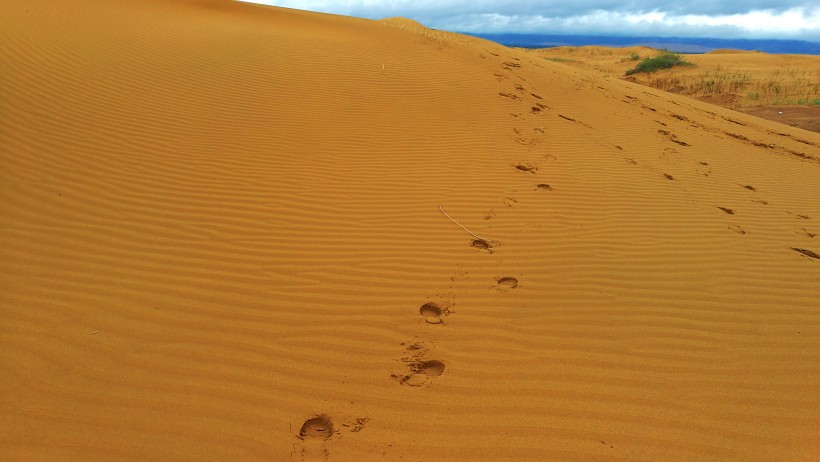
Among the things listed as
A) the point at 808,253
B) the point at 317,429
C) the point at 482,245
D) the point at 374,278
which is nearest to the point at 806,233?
the point at 808,253

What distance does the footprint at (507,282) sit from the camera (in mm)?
3463

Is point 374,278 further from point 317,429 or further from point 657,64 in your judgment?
point 657,64

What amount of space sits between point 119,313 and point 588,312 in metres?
3.10

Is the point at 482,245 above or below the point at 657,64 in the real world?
below

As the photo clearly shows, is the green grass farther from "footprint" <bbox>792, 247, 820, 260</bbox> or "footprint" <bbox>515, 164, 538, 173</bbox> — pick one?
"footprint" <bbox>792, 247, 820, 260</bbox>

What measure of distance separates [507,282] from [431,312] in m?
0.70

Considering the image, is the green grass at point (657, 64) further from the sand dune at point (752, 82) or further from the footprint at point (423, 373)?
the footprint at point (423, 373)

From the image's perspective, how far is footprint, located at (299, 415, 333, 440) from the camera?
2.26 metres

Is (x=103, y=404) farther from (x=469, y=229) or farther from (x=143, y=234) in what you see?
(x=469, y=229)

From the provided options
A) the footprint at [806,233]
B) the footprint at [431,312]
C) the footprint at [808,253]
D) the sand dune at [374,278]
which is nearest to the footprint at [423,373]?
the sand dune at [374,278]

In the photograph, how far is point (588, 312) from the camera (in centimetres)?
318

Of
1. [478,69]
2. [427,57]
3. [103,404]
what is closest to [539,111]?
[478,69]

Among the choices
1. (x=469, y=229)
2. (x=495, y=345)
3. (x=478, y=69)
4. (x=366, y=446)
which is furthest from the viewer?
(x=478, y=69)

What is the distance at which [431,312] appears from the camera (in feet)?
10.5
